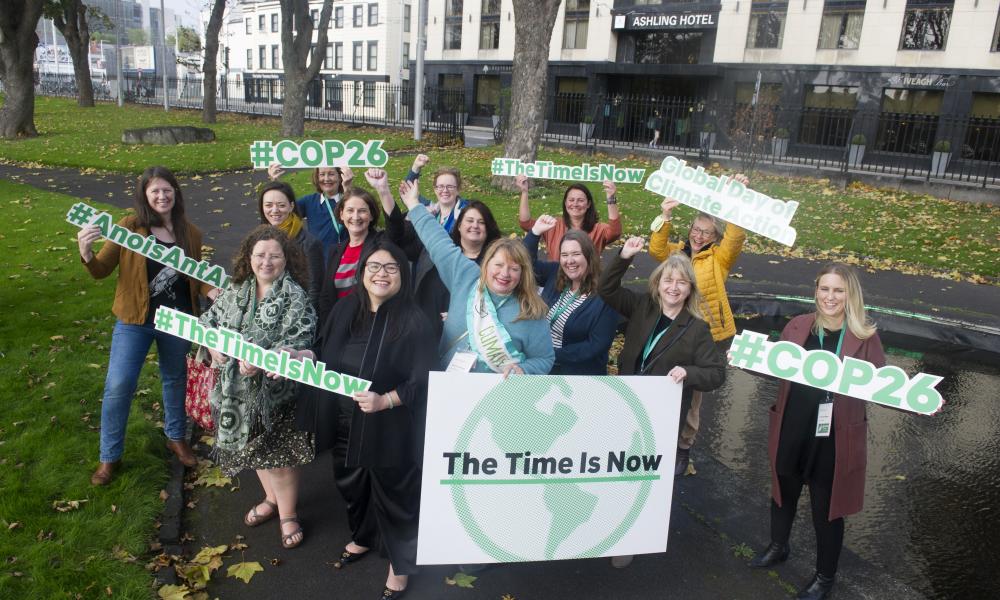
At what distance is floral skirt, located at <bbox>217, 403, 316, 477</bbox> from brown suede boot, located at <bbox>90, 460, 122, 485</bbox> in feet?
3.71

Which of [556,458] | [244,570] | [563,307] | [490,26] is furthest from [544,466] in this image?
[490,26]

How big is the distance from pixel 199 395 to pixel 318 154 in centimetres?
194

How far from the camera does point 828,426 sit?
3686 millimetres

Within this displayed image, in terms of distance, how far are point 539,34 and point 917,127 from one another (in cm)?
1739

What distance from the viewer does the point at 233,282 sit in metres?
4.03

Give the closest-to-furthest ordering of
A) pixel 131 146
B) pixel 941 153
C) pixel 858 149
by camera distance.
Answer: pixel 941 153 → pixel 131 146 → pixel 858 149

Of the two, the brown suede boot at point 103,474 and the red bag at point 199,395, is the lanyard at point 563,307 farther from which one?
the brown suede boot at point 103,474

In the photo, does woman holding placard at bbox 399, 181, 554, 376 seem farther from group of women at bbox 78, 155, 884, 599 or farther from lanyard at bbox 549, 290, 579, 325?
lanyard at bbox 549, 290, 579, 325

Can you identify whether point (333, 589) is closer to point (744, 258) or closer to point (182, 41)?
point (744, 258)

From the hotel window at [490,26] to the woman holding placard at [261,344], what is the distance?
35192 mm

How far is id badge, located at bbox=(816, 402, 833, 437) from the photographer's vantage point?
3672 mm

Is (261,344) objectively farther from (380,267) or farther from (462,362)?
(462,362)

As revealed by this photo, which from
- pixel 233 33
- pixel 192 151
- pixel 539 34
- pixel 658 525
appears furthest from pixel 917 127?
pixel 233 33

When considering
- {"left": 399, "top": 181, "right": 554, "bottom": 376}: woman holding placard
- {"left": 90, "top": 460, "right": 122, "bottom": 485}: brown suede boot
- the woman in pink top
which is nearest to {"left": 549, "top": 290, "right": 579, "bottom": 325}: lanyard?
{"left": 399, "top": 181, "right": 554, "bottom": 376}: woman holding placard
